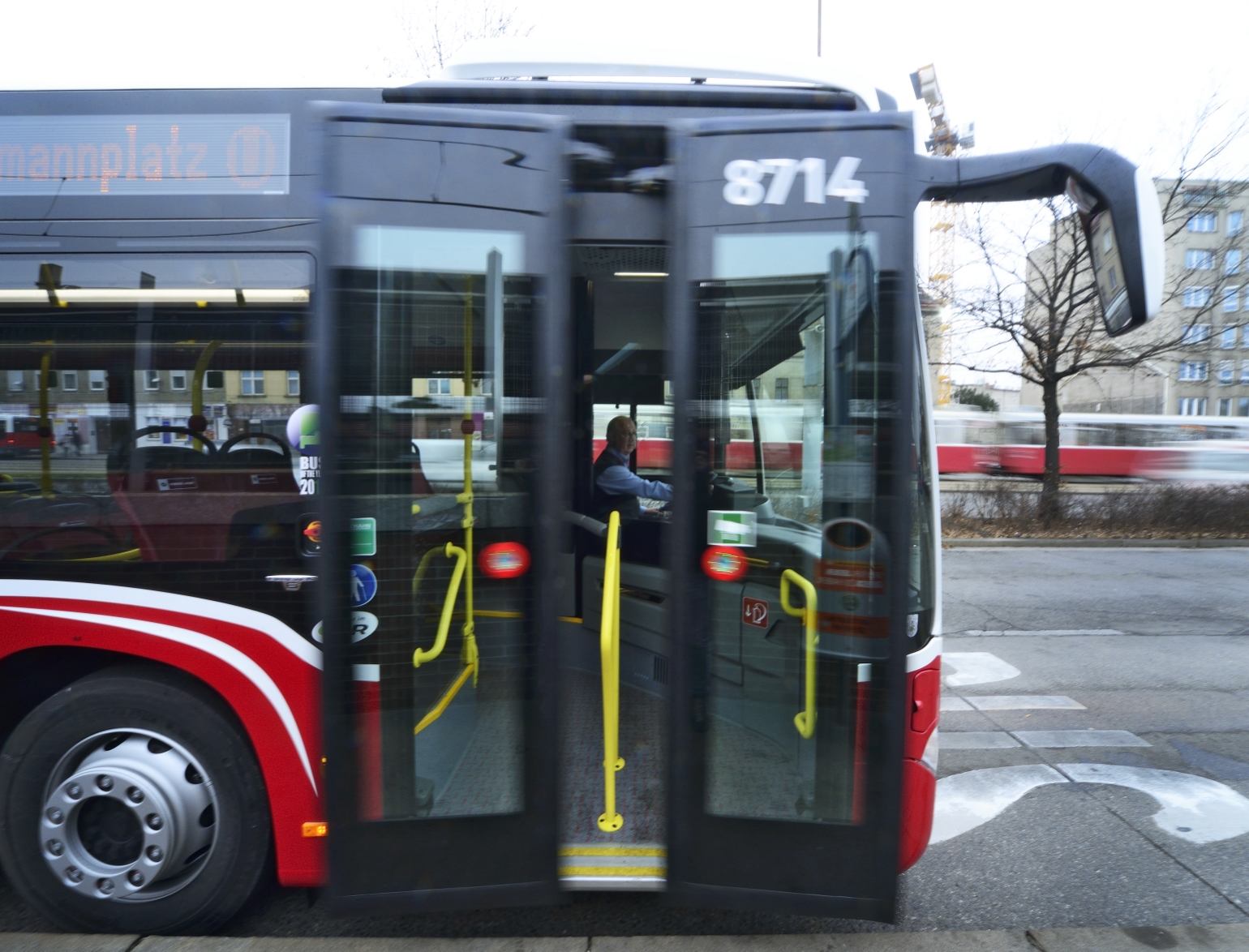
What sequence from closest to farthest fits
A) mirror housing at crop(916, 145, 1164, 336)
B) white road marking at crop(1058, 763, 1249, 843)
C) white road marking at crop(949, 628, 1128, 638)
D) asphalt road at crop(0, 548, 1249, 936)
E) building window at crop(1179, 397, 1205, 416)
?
mirror housing at crop(916, 145, 1164, 336)
asphalt road at crop(0, 548, 1249, 936)
white road marking at crop(1058, 763, 1249, 843)
white road marking at crop(949, 628, 1128, 638)
building window at crop(1179, 397, 1205, 416)

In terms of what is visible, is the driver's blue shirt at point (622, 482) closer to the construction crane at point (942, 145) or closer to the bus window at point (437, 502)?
the bus window at point (437, 502)

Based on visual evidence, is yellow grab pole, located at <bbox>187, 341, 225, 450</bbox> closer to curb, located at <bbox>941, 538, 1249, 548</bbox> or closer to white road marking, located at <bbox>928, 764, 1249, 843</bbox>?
white road marking, located at <bbox>928, 764, 1249, 843</bbox>

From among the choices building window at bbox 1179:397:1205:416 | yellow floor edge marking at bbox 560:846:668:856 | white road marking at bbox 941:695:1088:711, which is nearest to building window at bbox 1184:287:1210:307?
white road marking at bbox 941:695:1088:711

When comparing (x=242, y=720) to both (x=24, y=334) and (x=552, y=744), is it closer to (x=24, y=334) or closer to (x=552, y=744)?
(x=552, y=744)

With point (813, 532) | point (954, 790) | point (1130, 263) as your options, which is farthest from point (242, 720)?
point (954, 790)

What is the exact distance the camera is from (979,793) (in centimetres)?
445

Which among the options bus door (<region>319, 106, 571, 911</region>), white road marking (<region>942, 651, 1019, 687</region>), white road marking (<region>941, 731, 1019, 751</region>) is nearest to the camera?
bus door (<region>319, 106, 571, 911</region>)

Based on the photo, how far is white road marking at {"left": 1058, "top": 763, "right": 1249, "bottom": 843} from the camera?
4.02 metres

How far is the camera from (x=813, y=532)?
269 cm

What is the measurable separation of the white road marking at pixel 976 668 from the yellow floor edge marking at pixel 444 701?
5063 mm

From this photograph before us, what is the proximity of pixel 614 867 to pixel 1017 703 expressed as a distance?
4433 mm

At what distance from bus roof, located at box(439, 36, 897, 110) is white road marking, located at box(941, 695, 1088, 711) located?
471 cm

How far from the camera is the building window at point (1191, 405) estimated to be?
59.6 metres

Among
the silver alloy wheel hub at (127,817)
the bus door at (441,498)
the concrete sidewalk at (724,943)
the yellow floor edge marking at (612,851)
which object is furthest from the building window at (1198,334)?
the silver alloy wheel hub at (127,817)
